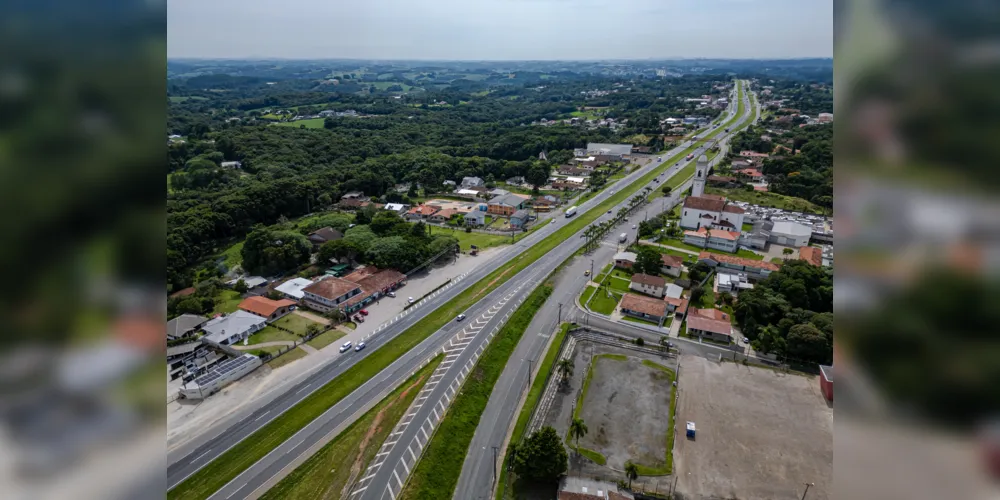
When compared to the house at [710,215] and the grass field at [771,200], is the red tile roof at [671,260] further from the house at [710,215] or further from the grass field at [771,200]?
the grass field at [771,200]

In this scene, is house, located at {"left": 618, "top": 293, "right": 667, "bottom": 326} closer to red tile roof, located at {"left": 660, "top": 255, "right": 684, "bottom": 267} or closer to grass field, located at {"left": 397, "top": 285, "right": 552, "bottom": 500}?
red tile roof, located at {"left": 660, "top": 255, "right": 684, "bottom": 267}

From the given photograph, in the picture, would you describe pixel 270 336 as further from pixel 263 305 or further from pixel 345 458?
pixel 345 458

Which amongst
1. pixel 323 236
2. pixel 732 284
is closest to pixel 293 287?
pixel 323 236

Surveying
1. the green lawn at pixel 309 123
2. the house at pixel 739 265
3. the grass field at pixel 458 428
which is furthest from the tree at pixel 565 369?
the green lawn at pixel 309 123
